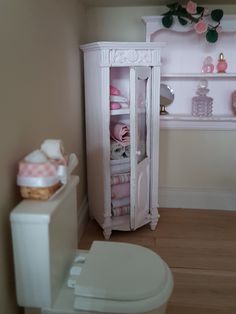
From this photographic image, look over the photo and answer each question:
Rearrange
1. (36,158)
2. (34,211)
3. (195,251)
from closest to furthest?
(34,211) → (36,158) → (195,251)

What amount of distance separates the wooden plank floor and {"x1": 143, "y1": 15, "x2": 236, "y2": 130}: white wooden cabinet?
0.83m

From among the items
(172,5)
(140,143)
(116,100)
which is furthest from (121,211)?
(172,5)

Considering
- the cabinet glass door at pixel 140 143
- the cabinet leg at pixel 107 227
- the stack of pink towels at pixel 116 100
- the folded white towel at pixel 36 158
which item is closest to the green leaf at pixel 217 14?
the cabinet glass door at pixel 140 143

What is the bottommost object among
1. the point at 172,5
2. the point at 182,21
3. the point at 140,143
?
the point at 140,143

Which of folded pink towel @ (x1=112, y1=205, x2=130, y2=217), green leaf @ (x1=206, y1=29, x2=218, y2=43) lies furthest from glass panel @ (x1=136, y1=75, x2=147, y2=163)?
green leaf @ (x1=206, y1=29, x2=218, y2=43)

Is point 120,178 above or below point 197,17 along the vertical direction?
below

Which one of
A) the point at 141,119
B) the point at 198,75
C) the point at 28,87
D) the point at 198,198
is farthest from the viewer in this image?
the point at 198,198

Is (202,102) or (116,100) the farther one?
(202,102)

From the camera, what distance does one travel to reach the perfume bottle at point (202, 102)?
9.80ft

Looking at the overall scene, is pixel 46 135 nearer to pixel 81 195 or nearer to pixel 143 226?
pixel 81 195

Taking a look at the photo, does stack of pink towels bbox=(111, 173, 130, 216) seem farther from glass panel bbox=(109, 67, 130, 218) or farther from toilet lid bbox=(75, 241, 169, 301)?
toilet lid bbox=(75, 241, 169, 301)

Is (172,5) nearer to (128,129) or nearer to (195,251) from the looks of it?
(128,129)

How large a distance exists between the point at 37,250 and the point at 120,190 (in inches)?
54.5

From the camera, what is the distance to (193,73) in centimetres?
290
